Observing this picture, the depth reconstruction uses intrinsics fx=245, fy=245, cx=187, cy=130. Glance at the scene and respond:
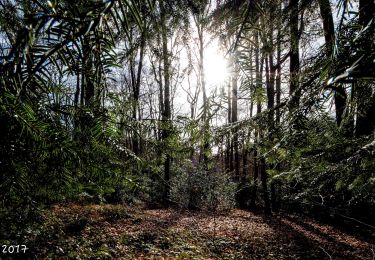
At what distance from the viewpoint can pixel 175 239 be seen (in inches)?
289

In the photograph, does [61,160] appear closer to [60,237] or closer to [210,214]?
→ [60,237]

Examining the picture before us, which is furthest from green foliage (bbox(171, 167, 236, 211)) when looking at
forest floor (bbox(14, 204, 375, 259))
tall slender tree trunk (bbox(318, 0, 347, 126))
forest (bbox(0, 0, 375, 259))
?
tall slender tree trunk (bbox(318, 0, 347, 126))

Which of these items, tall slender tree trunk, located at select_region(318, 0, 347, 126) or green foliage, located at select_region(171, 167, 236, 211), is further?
green foliage, located at select_region(171, 167, 236, 211)

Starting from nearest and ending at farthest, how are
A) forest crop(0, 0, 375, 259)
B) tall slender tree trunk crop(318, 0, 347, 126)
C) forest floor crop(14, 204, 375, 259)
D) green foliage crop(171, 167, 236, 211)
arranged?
forest crop(0, 0, 375, 259)
tall slender tree trunk crop(318, 0, 347, 126)
forest floor crop(14, 204, 375, 259)
green foliage crop(171, 167, 236, 211)

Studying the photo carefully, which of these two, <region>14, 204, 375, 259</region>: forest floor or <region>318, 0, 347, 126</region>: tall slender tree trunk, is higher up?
<region>318, 0, 347, 126</region>: tall slender tree trunk

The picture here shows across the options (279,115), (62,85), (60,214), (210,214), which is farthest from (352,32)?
(210,214)

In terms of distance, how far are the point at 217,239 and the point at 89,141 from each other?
24.8ft

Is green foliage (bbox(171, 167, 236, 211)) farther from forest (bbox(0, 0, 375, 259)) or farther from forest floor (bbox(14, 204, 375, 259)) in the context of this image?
forest (bbox(0, 0, 375, 259))

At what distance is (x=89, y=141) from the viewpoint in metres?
1.25

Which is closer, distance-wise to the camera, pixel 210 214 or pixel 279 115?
pixel 279 115

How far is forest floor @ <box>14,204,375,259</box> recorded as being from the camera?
5559mm

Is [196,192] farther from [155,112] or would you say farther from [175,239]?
[155,112]

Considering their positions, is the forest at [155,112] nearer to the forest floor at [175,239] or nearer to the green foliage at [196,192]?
the forest floor at [175,239]

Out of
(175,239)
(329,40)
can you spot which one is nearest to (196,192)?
(175,239)
